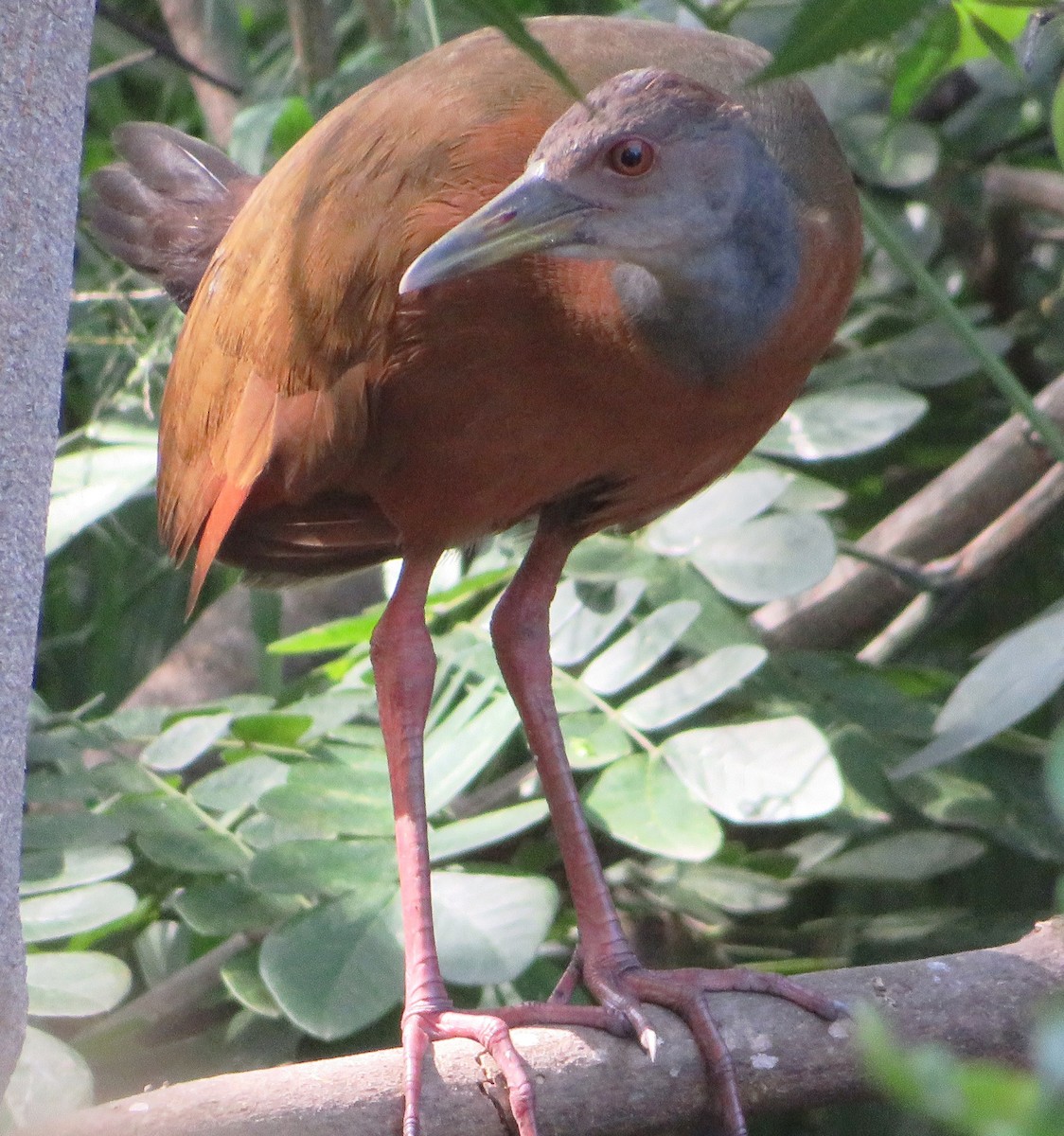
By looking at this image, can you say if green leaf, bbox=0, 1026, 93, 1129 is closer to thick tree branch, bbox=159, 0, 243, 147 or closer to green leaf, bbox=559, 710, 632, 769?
green leaf, bbox=559, 710, 632, 769

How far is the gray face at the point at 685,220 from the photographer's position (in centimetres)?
159

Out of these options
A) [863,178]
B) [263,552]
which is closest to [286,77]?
[863,178]

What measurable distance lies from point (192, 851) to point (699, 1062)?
66cm

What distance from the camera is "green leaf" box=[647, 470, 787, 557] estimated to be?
6.45 ft

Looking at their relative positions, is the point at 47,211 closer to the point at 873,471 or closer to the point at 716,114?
the point at 716,114

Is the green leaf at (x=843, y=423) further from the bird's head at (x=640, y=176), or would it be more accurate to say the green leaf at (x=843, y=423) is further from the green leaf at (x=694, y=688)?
the bird's head at (x=640, y=176)

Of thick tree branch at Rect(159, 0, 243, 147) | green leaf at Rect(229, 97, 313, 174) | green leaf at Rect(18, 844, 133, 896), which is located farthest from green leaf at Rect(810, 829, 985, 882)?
thick tree branch at Rect(159, 0, 243, 147)

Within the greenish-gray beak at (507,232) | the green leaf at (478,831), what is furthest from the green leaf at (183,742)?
the greenish-gray beak at (507,232)

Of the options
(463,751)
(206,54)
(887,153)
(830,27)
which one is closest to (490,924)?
(463,751)

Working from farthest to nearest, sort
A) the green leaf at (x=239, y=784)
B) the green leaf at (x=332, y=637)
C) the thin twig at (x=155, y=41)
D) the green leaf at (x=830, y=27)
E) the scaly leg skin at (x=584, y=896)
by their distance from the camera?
the thin twig at (x=155, y=41)
the green leaf at (x=332, y=637)
the green leaf at (x=239, y=784)
the scaly leg skin at (x=584, y=896)
the green leaf at (x=830, y=27)

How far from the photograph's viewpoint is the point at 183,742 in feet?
6.40

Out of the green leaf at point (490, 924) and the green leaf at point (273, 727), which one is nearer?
the green leaf at point (490, 924)

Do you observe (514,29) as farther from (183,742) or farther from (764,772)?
(183,742)

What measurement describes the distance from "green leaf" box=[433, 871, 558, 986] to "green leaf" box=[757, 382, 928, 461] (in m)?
0.83
